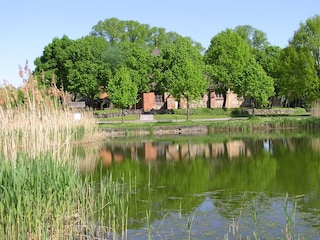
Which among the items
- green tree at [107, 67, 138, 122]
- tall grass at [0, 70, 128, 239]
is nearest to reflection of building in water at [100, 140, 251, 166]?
tall grass at [0, 70, 128, 239]

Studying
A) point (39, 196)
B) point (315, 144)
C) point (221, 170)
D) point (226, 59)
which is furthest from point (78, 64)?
point (39, 196)

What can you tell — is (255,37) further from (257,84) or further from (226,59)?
(257,84)

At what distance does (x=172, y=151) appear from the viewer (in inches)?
967

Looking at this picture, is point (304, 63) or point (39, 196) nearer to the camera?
point (39, 196)

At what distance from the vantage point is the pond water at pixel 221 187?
8984 mm

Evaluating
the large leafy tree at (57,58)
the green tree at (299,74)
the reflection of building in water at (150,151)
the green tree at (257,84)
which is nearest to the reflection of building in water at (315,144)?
the reflection of building in water at (150,151)

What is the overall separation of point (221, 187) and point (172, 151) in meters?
10.9

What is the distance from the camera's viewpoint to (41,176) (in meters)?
7.60

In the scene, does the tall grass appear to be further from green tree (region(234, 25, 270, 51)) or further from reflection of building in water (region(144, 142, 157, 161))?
green tree (region(234, 25, 270, 51))

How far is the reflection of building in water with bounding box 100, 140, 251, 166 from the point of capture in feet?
71.7

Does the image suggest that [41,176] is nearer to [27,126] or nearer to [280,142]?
[27,126]

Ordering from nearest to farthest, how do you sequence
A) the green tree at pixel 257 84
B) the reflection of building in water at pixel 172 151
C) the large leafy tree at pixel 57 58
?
the reflection of building in water at pixel 172 151 < the green tree at pixel 257 84 < the large leafy tree at pixel 57 58

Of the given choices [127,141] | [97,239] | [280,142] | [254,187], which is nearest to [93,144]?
[127,141]

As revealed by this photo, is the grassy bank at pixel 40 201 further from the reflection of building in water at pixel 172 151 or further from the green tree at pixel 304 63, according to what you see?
the green tree at pixel 304 63
